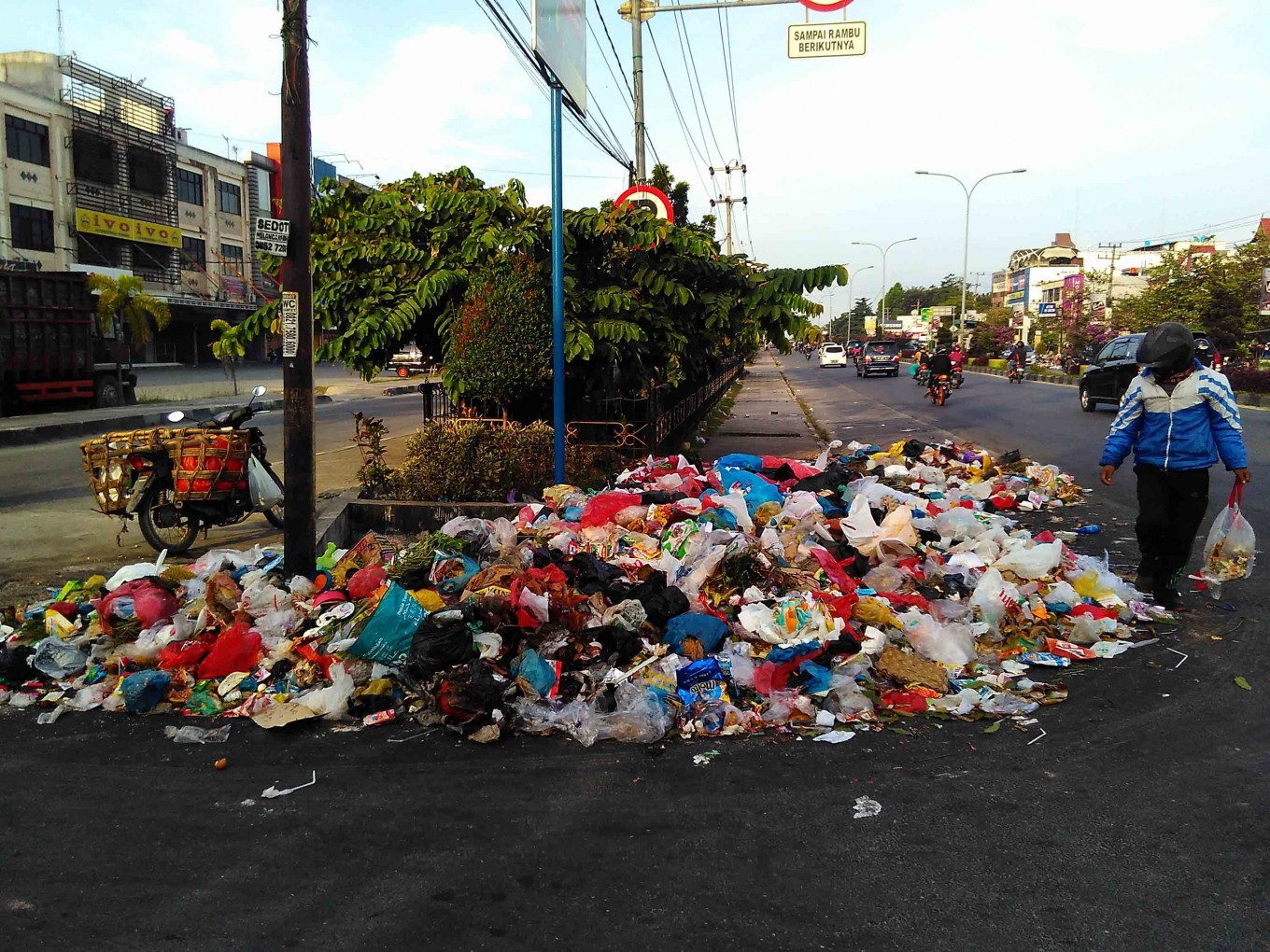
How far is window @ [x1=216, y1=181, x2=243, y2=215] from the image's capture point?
49656mm

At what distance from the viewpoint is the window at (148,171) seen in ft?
139

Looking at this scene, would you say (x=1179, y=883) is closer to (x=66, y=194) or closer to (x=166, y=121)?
(x=66, y=194)

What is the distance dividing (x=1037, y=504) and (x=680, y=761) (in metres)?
6.85

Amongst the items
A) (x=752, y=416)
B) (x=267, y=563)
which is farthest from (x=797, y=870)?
(x=752, y=416)

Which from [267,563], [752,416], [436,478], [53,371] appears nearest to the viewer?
[267,563]

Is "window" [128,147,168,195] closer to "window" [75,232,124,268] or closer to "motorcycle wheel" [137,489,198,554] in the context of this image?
"window" [75,232,124,268]

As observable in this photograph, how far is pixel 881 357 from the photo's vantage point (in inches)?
1724

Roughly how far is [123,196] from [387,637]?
146ft

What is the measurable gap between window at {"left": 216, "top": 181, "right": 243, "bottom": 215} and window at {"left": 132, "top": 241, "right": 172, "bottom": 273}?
5.67 m

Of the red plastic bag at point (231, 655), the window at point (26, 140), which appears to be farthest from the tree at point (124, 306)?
the red plastic bag at point (231, 655)

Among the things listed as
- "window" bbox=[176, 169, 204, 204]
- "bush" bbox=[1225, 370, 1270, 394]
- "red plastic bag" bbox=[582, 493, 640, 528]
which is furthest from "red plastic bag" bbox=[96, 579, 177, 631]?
"window" bbox=[176, 169, 204, 204]

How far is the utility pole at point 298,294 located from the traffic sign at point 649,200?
16.6 ft

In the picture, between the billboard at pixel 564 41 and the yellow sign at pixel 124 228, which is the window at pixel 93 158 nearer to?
the yellow sign at pixel 124 228

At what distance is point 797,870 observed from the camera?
3094 mm
